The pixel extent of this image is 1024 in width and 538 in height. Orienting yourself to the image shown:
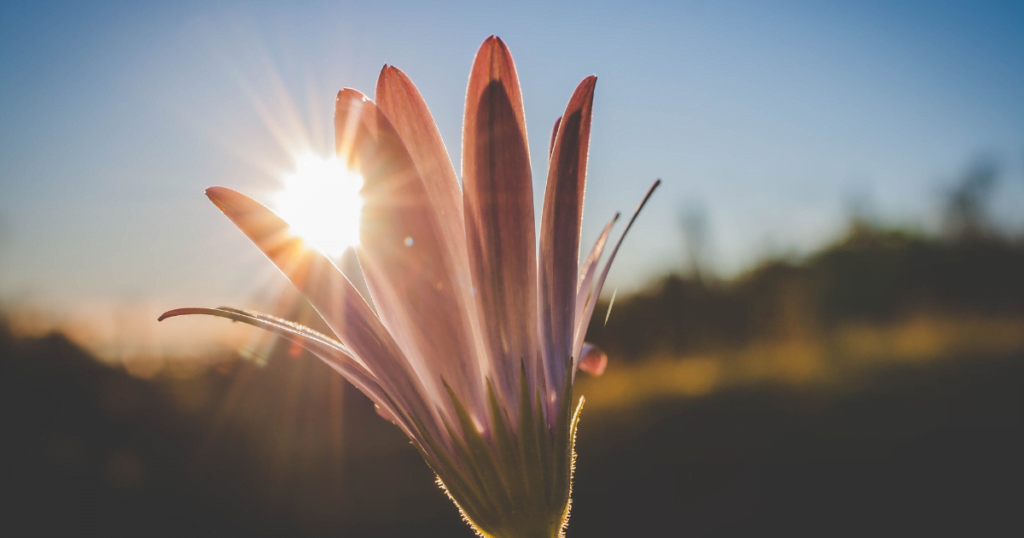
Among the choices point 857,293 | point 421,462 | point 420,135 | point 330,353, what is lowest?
point 421,462

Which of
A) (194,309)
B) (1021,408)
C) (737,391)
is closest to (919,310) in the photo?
(1021,408)

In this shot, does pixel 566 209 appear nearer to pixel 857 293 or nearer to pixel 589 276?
pixel 589 276

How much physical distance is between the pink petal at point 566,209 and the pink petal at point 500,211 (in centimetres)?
2

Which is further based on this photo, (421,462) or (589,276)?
(421,462)

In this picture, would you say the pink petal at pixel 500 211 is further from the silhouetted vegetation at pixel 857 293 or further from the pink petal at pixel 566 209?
the silhouetted vegetation at pixel 857 293

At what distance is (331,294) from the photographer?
1.20ft

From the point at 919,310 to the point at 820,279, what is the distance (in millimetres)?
1601

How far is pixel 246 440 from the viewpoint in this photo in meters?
3.20

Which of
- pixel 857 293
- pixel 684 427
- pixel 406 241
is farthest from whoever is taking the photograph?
pixel 857 293

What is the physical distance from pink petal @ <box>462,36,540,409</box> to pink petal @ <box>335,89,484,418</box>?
0.02 m

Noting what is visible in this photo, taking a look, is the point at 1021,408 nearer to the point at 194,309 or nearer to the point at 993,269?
the point at 993,269

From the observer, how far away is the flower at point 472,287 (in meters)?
0.34

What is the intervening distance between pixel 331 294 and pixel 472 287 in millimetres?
108

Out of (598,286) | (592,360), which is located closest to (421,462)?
(592,360)
